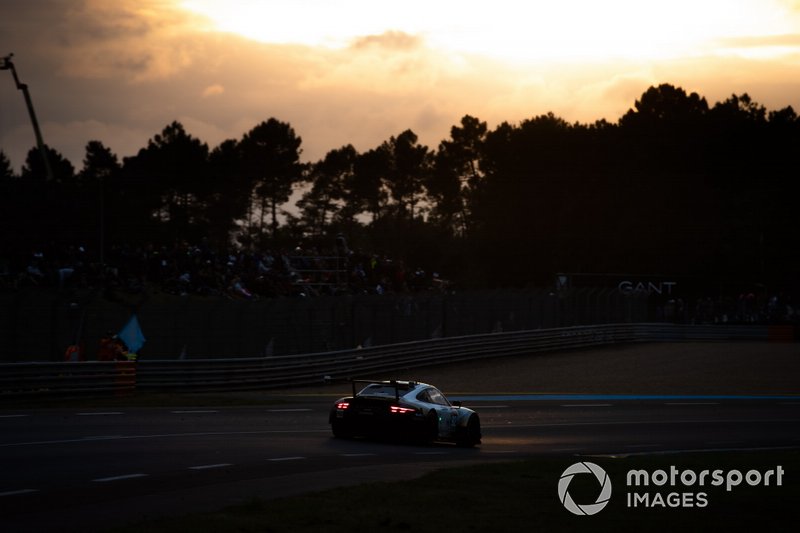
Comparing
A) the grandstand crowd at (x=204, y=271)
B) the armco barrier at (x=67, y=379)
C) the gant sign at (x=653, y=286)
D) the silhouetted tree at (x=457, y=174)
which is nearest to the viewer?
the armco barrier at (x=67, y=379)

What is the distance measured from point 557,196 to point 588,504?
87.5 m

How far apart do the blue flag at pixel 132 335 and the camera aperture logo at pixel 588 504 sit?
48.2 ft

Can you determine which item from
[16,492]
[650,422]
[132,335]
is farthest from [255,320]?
[16,492]

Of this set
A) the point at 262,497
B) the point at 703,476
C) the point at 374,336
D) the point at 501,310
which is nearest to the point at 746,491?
the point at 703,476

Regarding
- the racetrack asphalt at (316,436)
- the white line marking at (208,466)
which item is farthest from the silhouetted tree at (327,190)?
the white line marking at (208,466)

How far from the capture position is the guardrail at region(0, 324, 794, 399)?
86.8 ft

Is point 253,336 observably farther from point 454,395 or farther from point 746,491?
point 746,491

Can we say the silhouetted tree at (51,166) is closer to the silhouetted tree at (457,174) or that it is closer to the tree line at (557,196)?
the tree line at (557,196)

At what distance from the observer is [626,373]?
41.1 metres

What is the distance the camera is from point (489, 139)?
116875 mm

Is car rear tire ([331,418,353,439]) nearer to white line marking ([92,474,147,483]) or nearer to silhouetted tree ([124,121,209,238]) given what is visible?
white line marking ([92,474,147,483])

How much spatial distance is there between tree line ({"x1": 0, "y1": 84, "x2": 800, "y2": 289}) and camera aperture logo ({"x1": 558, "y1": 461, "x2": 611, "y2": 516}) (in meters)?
58.4

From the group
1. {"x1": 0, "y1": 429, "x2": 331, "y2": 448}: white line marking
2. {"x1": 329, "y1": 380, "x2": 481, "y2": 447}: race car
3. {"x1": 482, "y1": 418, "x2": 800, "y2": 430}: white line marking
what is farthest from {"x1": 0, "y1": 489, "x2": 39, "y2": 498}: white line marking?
{"x1": 482, "y1": 418, "x2": 800, "y2": 430}: white line marking

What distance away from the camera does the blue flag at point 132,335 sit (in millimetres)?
28141
